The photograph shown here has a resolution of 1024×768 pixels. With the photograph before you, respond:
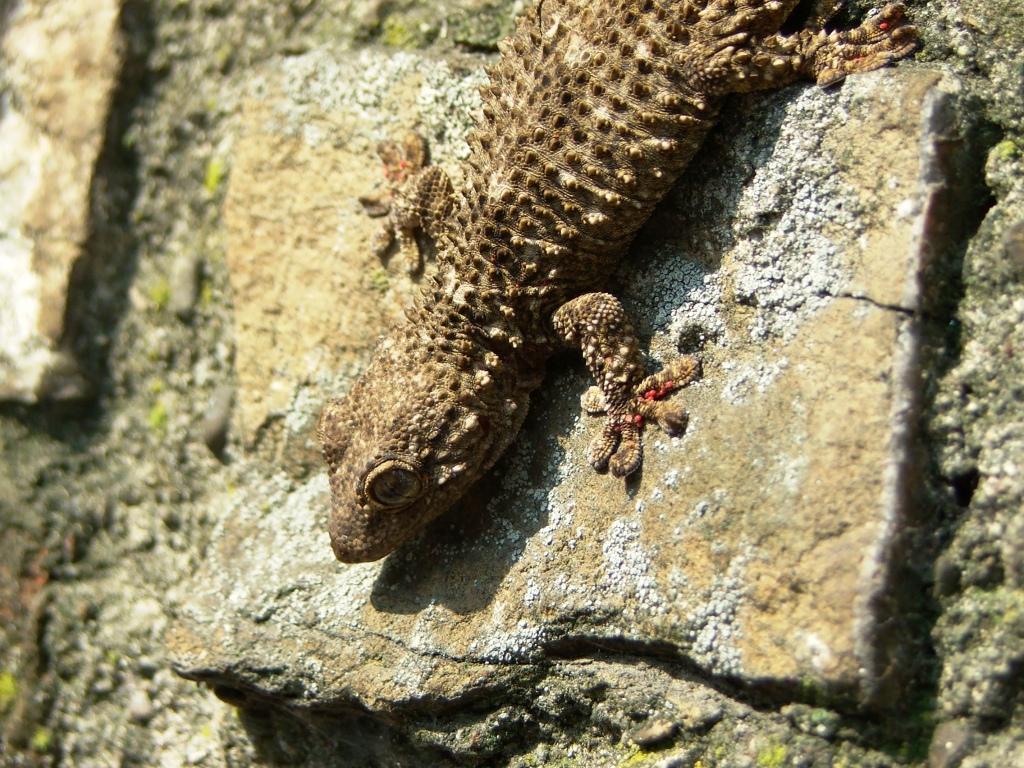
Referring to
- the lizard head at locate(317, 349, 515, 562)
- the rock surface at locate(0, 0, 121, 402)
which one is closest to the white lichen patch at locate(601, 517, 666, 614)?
the lizard head at locate(317, 349, 515, 562)

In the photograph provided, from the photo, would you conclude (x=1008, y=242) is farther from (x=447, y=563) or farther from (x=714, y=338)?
(x=447, y=563)

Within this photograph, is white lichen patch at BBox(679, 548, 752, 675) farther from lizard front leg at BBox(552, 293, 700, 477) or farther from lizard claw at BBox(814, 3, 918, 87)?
lizard claw at BBox(814, 3, 918, 87)

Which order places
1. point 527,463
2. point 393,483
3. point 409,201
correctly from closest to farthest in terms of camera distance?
point 393,483
point 527,463
point 409,201

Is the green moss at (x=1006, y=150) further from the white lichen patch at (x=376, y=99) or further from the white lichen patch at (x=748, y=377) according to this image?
the white lichen patch at (x=376, y=99)

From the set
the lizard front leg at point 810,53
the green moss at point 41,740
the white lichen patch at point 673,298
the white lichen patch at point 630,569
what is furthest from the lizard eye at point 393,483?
the green moss at point 41,740

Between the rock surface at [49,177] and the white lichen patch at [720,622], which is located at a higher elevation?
the rock surface at [49,177]

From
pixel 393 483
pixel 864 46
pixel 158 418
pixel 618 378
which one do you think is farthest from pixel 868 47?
pixel 158 418

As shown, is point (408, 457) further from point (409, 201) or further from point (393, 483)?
point (409, 201)
